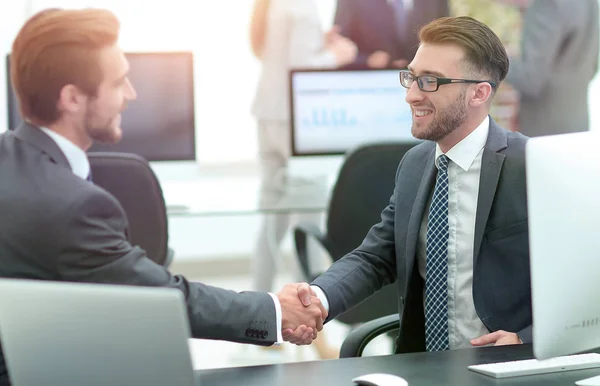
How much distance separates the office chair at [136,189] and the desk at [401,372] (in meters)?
1.24

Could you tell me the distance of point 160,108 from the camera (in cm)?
347

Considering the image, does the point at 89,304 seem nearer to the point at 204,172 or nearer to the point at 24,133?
the point at 24,133

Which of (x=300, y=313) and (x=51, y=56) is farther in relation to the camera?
(x=300, y=313)

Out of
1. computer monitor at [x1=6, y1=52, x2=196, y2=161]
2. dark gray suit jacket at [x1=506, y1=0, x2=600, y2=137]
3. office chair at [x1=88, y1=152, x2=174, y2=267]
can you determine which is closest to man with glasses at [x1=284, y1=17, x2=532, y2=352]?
office chair at [x1=88, y1=152, x2=174, y2=267]

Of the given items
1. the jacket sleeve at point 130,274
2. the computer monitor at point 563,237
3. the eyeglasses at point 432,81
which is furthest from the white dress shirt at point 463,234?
the computer monitor at point 563,237

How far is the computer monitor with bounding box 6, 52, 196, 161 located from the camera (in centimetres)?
345

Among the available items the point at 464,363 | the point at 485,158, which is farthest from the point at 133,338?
the point at 485,158

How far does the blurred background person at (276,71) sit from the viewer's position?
13.5ft

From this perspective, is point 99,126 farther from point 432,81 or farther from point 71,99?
point 432,81

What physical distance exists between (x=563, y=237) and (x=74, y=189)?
2.79 feet

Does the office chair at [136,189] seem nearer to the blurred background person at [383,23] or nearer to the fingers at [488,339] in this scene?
the fingers at [488,339]

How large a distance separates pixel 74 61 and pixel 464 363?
3.09ft

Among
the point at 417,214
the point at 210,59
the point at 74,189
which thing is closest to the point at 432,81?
the point at 417,214

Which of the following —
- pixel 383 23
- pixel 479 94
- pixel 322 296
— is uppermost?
pixel 383 23
